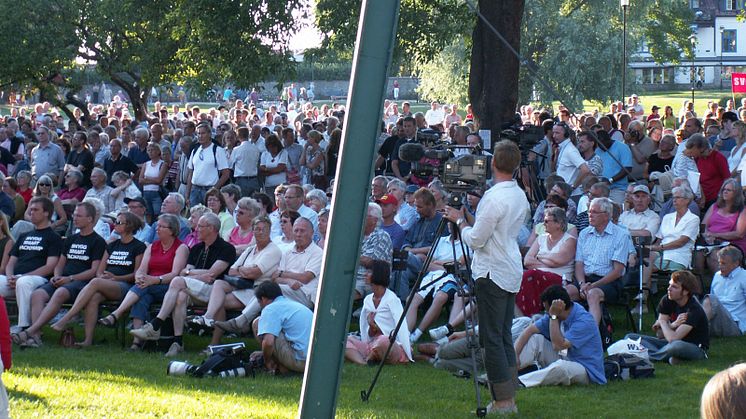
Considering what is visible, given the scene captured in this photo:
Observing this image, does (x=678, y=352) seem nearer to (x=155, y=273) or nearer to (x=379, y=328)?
(x=379, y=328)

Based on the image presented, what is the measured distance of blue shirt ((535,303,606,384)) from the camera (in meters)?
9.23

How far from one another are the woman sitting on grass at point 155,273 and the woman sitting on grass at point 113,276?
0.16m

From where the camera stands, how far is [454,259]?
346 inches

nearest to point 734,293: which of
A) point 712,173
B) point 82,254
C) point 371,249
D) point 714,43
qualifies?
point 712,173

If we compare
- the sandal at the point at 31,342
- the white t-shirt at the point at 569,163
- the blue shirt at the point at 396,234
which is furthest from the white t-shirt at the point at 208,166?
the sandal at the point at 31,342

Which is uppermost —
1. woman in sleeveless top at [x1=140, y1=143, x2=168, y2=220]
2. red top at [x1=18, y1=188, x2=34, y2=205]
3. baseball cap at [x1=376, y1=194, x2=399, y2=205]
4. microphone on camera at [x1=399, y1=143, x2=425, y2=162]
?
woman in sleeveless top at [x1=140, y1=143, x2=168, y2=220]

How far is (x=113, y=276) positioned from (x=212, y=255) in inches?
42.5

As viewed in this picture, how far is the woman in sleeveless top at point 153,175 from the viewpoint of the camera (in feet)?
58.6

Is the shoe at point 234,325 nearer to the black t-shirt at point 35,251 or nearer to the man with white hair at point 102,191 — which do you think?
the black t-shirt at point 35,251

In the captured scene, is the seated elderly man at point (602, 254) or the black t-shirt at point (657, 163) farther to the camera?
the black t-shirt at point (657, 163)

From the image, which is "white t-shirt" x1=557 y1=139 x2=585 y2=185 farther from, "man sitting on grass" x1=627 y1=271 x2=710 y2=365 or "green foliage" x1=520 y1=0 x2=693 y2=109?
"green foliage" x1=520 y1=0 x2=693 y2=109

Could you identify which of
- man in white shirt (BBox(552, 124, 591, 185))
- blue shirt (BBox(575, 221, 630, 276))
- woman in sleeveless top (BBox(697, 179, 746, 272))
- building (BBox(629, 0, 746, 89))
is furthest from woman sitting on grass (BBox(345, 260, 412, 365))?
building (BBox(629, 0, 746, 89))

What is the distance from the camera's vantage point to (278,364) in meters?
9.98

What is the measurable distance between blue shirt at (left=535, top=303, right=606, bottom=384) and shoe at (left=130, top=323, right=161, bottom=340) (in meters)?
4.08
